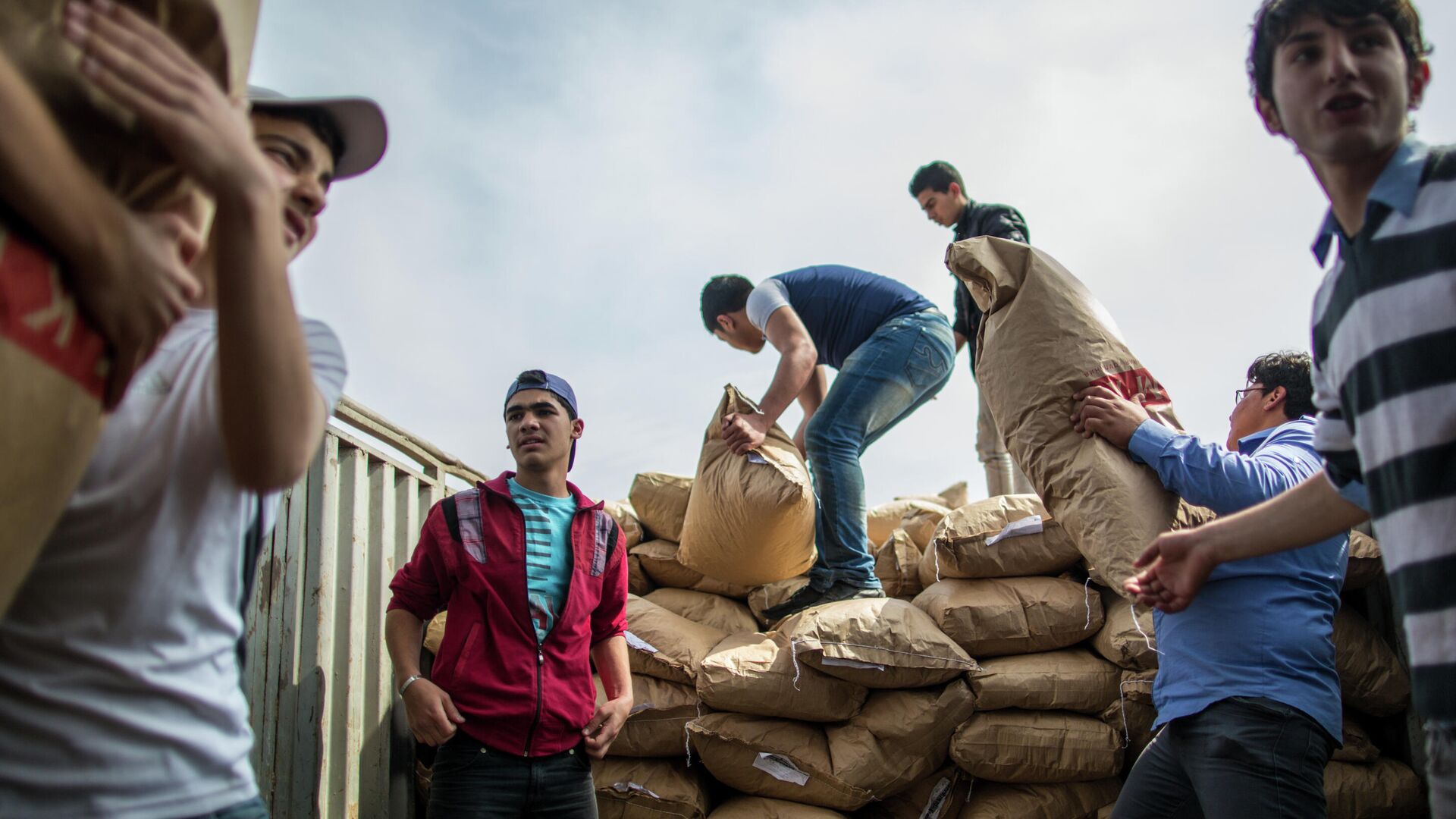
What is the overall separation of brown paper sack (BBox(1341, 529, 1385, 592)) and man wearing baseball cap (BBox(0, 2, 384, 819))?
3282mm

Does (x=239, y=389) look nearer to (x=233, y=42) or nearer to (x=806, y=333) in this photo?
(x=233, y=42)

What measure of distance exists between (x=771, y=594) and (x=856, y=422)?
0.71 m

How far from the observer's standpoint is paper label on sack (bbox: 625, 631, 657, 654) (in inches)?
125

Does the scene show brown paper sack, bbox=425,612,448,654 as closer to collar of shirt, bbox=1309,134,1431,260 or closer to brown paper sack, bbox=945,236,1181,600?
brown paper sack, bbox=945,236,1181,600

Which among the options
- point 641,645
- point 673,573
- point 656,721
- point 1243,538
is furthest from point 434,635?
point 1243,538

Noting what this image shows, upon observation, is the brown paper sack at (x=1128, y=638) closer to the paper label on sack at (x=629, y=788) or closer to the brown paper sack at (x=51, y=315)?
the paper label on sack at (x=629, y=788)

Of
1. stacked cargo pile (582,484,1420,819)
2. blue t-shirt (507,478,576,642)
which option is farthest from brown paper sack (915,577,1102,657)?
blue t-shirt (507,478,576,642)

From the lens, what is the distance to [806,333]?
3.60 metres

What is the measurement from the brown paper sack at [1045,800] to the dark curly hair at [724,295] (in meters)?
2.00

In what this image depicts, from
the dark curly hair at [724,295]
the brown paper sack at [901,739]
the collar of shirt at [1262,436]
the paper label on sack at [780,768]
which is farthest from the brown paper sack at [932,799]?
the dark curly hair at [724,295]

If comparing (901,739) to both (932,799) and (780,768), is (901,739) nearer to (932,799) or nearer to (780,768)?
(932,799)

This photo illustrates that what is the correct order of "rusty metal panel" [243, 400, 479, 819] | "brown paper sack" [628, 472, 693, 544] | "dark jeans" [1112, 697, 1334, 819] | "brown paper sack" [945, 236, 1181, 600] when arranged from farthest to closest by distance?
1. "brown paper sack" [628, 472, 693, 544]
2. "rusty metal panel" [243, 400, 479, 819]
3. "brown paper sack" [945, 236, 1181, 600]
4. "dark jeans" [1112, 697, 1334, 819]

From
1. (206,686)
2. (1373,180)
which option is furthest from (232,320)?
(1373,180)

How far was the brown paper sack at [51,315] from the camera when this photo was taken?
0.66 metres
